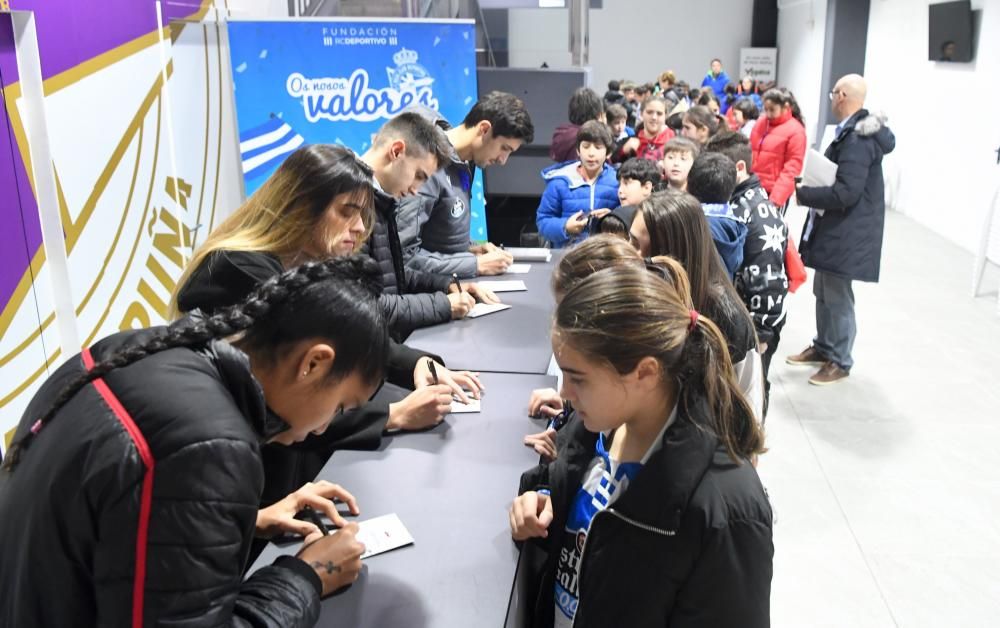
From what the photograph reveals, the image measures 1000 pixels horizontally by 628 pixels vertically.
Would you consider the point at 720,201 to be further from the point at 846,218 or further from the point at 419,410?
the point at 846,218

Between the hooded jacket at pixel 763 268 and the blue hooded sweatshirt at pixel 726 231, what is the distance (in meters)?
0.18

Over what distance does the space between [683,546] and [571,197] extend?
2.94 m

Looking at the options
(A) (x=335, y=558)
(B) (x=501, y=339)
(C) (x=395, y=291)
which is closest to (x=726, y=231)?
(B) (x=501, y=339)

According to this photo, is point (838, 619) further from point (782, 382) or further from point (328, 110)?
point (328, 110)

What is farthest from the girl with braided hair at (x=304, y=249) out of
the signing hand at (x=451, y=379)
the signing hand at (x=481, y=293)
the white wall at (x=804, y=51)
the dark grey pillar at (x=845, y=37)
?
the white wall at (x=804, y=51)

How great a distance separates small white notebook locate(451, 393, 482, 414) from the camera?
6.92 ft

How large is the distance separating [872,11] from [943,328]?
298 inches

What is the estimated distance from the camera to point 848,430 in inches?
157

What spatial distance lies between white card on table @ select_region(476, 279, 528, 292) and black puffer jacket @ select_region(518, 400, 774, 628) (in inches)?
→ 73.5

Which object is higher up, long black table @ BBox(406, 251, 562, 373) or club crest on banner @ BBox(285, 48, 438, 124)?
club crest on banner @ BBox(285, 48, 438, 124)

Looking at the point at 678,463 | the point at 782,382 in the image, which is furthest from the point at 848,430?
the point at 678,463

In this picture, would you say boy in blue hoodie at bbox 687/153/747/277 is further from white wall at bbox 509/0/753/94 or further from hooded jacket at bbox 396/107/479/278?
white wall at bbox 509/0/753/94

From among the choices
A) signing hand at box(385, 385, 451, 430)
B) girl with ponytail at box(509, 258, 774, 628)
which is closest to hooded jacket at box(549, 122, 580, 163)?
signing hand at box(385, 385, 451, 430)

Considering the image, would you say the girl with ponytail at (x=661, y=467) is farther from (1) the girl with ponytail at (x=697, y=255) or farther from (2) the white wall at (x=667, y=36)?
(2) the white wall at (x=667, y=36)
